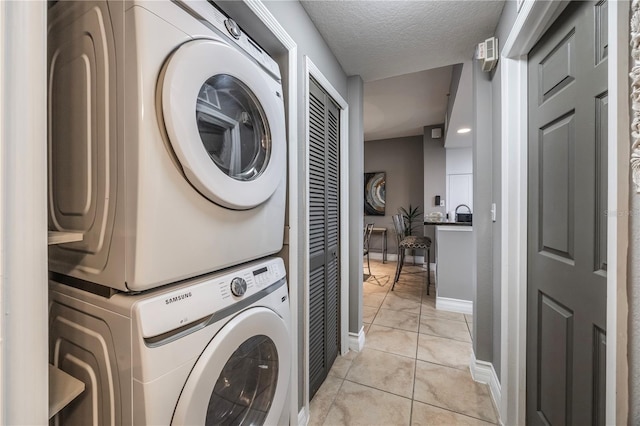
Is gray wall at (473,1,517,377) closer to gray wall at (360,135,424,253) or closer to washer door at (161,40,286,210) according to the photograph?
washer door at (161,40,286,210)

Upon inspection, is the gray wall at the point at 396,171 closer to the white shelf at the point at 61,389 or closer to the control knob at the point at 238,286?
the control knob at the point at 238,286

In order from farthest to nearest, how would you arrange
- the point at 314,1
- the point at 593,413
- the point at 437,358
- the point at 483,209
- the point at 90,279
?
the point at 437,358, the point at 483,209, the point at 314,1, the point at 593,413, the point at 90,279

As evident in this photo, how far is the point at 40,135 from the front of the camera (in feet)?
1.77

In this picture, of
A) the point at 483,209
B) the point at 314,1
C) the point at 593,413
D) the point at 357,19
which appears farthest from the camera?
the point at 483,209

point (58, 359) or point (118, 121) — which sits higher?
point (118, 121)

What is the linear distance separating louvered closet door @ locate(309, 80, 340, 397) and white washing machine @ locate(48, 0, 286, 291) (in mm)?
725

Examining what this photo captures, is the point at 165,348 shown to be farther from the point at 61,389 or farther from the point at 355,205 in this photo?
the point at 355,205

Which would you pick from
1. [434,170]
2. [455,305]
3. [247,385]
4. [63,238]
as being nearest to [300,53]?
[63,238]

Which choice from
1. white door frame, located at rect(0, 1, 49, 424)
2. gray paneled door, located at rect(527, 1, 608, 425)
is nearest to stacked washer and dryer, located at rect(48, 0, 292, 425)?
white door frame, located at rect(0, 1, 49, 424)

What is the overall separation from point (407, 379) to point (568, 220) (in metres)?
1.39

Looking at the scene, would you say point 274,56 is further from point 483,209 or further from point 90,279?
point 483,209

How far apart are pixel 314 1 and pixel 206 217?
1356 millimetres

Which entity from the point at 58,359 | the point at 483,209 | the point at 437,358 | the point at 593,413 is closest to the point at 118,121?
the point at 58,359

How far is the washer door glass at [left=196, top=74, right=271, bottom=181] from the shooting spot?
0.77 meters
